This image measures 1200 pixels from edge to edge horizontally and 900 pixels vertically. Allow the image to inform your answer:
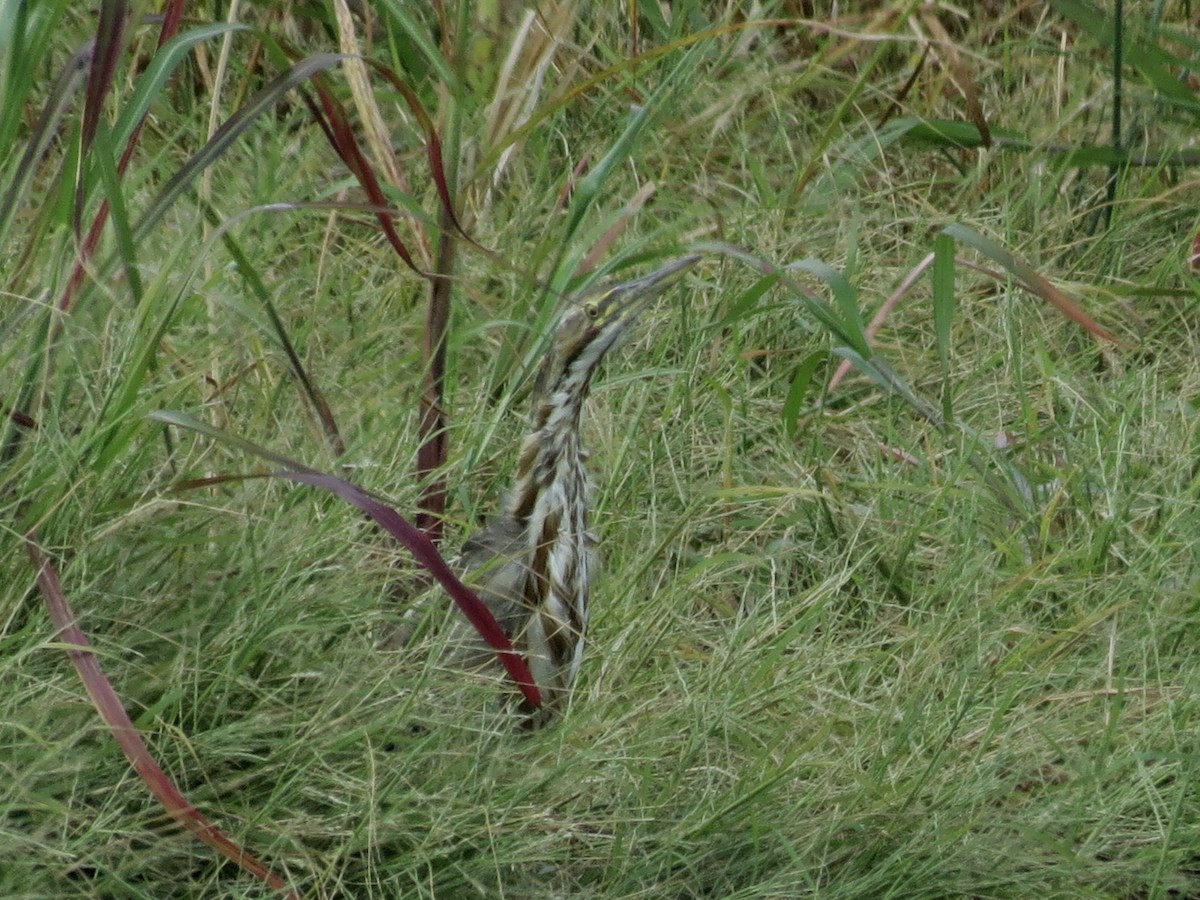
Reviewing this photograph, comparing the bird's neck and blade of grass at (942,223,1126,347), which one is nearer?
the bird's neck

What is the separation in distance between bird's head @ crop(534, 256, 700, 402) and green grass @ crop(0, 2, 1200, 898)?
0.25 ft

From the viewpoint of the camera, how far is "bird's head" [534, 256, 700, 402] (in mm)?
3398

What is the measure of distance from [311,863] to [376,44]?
250 centimetres

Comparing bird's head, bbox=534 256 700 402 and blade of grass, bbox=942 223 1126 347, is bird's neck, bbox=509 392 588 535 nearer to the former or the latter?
bird's head, bbox=534 256 700 402

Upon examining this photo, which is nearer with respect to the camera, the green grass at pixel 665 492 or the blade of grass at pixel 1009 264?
the green grass at pixel 665 492

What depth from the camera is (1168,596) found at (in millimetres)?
3314

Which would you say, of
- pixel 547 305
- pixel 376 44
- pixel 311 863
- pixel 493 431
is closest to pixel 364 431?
pixel 493 431

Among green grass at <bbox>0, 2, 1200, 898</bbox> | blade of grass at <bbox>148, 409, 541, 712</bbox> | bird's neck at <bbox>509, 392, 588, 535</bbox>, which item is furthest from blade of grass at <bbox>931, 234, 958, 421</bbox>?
blade of grass at <bbox>148, 409, 541, 712</bbox>

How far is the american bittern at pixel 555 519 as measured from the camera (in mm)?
3225

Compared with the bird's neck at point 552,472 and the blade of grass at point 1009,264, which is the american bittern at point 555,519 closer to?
the bird's neck at point 552,472

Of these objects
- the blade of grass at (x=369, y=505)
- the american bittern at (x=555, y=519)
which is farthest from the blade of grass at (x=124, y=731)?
the american bittern at (x=555, y=519)

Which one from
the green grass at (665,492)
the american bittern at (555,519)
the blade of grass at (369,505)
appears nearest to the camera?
the blade of grass at (369,505)

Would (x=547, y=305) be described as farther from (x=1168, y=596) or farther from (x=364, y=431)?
(x=1168, y=596)

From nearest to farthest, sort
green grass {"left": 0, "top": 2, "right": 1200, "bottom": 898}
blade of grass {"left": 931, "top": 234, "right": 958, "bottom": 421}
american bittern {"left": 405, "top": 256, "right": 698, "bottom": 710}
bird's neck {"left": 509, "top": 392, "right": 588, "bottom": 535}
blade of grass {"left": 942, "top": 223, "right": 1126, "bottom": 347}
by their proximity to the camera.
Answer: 1. green grass {"left": 0, "top": 2, "right": 1200, "bottom": 898}
2. american bittern {"left": 405, "top": 256, "right": 698, "bottom": 710}
3. bird's neck {"left": 509, "top": 392, "right": 588, "bottom": 535}
4. blade of grass {"left": 942, "top": 223, "right": 1126, "bottom": 347}
5. blade of grass {"left": 931, "top": 234, "right": 958, "bottom": 421}
